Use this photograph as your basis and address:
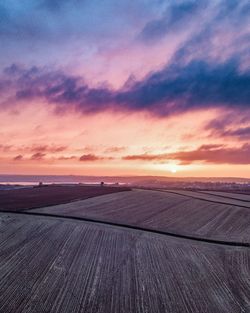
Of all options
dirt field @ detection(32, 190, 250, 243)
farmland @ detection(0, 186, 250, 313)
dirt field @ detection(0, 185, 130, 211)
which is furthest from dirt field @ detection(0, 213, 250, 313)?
dirt field @ detection(0, 185, 130, 211)

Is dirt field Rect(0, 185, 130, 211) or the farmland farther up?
dirt field Rect(0, 185, 130, 211)

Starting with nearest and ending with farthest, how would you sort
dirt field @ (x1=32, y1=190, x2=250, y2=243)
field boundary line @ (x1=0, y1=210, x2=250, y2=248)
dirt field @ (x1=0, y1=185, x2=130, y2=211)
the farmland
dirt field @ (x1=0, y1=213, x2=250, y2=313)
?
dirt field @ (x1=0, y1=213, x2=250, y2=313) < the farmland < field boundary line @ (x1=0, y1=210, x2=250, y2=248) < dirt field @ (x1=32, y1=190, x2=250, y2=243) < dirt field @ (x1=0, y1=185, x2=130, y2=211)

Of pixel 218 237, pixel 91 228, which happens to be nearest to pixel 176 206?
pixel 218 237

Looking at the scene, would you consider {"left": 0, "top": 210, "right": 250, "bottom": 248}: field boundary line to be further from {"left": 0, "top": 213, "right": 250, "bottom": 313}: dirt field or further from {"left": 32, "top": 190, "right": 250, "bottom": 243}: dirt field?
{"left": 0, "top": 213, "right": 250, "bottom": 313}: dirt field

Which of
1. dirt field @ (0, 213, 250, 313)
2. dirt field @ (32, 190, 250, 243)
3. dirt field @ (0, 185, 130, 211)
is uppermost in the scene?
dirt field @ (0, 185, 130, 211)

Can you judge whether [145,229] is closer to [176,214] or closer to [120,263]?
[120,263]

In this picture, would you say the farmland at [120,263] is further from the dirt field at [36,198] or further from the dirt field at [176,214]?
the dirt field at [36,198]

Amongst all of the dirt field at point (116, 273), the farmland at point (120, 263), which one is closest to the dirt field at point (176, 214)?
the farmland at point (120, 263)

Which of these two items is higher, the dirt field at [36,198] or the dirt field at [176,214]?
the dirt field at [36,198]
